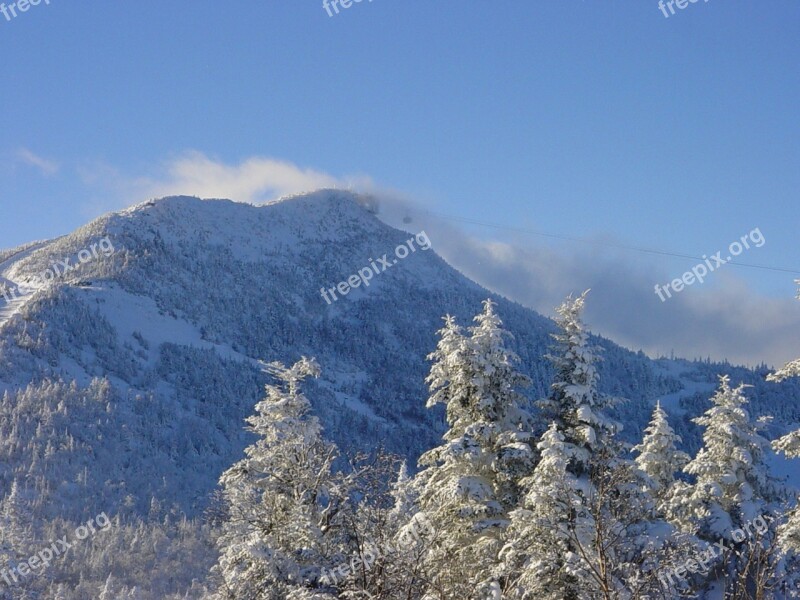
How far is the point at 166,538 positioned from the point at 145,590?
1481 cm

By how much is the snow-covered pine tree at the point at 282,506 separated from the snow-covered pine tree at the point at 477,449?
259cm

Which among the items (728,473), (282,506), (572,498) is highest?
(282,506)

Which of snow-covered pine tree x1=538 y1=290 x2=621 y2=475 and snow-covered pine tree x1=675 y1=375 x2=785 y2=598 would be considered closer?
snow-covered pine tree x1=538 y1=290 x2=621 y2=475

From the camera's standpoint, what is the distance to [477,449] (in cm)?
1627

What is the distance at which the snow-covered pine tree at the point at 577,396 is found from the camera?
53.6ft

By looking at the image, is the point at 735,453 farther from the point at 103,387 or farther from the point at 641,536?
the point at 103,387

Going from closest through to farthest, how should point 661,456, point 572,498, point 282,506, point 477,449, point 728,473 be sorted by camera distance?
point 572,498
point 477,449
point 282,506
point 728,473
point 661,456

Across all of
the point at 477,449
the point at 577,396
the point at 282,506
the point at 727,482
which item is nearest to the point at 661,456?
the point at 727,482

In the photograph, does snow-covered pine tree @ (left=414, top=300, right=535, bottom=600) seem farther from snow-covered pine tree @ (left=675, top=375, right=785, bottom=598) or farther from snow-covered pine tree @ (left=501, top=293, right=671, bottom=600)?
snow-covered pine tree @ (left=675, top=375, right=785, bottom=598)

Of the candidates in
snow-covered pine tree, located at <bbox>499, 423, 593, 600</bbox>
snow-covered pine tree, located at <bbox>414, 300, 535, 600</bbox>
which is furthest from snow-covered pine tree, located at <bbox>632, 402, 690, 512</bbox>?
snow-covered pine tree, located at <bbox>499, 423, 593, 600</bbox>

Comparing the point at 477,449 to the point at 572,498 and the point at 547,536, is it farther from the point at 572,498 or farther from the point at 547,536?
the point at 572,498

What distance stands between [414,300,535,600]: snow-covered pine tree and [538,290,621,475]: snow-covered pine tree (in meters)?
0.86

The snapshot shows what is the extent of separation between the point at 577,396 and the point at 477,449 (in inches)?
102

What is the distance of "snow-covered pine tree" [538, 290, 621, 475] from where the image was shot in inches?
643
